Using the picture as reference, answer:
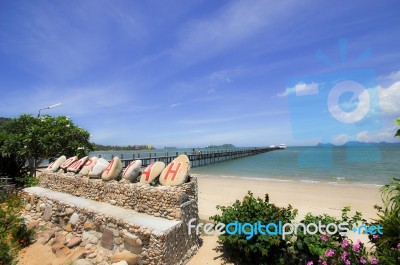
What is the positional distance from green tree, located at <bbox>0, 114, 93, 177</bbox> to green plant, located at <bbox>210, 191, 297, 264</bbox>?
42.9ft

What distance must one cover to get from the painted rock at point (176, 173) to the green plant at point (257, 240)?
1.49 m

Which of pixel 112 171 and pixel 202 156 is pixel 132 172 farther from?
pixel 202 156

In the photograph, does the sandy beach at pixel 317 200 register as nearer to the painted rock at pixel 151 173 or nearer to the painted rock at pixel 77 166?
the painted rock at pixel 151 173

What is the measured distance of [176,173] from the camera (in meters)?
6.89

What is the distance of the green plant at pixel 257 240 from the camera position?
5.25 metres

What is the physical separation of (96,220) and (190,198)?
9.19 ft

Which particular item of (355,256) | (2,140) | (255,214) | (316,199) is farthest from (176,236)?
(2,140)

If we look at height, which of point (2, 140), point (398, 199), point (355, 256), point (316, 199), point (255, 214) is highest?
point (2, 140)

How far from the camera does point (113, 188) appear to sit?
7.76m

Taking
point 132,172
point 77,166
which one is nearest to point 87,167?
point 77,166

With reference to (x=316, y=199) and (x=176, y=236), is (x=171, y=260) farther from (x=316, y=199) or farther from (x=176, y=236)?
(x=316, y=199)

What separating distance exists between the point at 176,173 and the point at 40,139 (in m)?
11.5

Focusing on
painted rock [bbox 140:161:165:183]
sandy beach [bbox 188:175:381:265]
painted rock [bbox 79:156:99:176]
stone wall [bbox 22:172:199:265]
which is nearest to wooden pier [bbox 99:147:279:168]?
sandy beach [bbox 188:175:381:265]

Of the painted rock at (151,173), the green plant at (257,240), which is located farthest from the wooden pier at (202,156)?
the green plant at (257,240)
